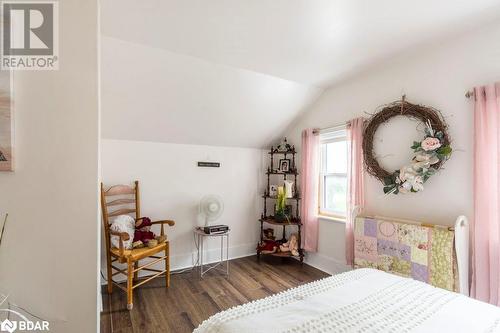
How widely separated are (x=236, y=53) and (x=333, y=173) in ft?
6.55

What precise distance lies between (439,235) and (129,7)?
9.68 ft

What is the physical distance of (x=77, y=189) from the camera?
53.4 inches

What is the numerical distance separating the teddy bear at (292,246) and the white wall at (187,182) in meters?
0.60

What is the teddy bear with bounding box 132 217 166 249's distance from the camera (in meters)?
2.47

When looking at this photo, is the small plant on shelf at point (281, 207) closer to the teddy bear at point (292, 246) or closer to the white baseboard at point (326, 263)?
the teddy bear at point (292, 246)

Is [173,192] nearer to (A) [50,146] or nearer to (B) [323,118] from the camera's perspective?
(A) [50,146]

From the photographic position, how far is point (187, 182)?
3295 mm

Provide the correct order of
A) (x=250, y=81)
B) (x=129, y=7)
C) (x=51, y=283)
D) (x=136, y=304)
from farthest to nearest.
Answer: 1. (x=250, y=81)
2. (x=136, y=304)
3. (x=129, y=7)
4. (x=51, y=283)

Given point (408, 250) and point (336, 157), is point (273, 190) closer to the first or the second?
point (336, 157)

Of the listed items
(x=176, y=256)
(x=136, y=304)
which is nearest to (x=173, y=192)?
(x=176, y=256)

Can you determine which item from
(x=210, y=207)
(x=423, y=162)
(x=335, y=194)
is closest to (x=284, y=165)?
(x=335, y=194)

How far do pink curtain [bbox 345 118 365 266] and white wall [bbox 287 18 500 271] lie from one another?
0.32ft

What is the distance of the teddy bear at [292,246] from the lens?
3.36 m

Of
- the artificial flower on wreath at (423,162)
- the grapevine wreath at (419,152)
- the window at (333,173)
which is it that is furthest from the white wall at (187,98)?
the artificial flower on wreath at (423,162)
